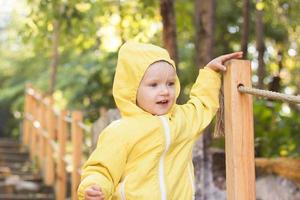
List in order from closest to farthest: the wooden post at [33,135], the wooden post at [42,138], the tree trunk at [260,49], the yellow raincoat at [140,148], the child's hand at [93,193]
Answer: the child's hand at [93,193] < the yellow raincoat at [140,148] < the tree trunk at [260,49] < the wooden post at [42,138] < the wooden post at [33,135]

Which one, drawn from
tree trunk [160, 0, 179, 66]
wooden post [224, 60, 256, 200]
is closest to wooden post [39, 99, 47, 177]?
tree trunk [160, 0, 179, 66]

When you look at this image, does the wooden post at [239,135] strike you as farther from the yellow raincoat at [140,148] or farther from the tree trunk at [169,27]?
the tree trunk at [169,27]

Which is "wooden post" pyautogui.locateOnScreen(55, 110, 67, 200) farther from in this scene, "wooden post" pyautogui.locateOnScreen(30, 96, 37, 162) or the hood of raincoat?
the hood of raincoat

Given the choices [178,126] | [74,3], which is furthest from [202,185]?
[74,3]

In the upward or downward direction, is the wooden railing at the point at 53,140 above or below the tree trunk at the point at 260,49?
below

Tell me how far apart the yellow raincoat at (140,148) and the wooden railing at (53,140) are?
124 inches

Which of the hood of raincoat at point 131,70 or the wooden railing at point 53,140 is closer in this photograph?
the hood of raincoat at point 131,70

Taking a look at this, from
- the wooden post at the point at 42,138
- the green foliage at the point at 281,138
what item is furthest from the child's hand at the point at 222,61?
the wooden post at the point at 42,138

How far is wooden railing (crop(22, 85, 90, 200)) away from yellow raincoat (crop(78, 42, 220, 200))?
3.15 meters

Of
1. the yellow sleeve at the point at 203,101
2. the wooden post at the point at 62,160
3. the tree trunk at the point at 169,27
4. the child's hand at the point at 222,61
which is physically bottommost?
the wooden post at the point at 62,160

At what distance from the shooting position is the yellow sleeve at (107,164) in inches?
89.2

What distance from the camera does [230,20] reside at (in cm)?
1009

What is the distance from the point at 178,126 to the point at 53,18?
12.2ft

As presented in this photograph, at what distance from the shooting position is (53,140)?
821cm
